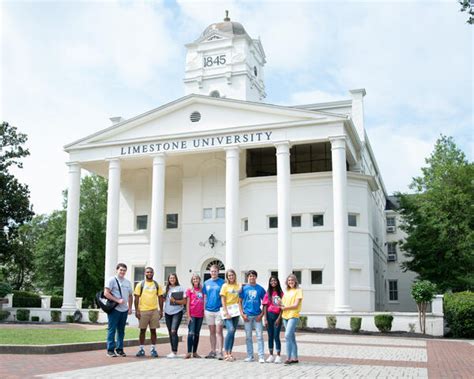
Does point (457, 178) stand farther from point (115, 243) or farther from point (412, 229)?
point (115, 243)

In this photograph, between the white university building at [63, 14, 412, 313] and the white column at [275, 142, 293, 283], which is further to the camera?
the white university building at [63, 14, 412, 313]

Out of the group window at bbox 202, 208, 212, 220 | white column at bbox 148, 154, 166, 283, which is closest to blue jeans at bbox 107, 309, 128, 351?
white column at bbox 148, 154, 166, 283

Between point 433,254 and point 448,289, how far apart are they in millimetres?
2353

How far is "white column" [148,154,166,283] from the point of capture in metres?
32.9

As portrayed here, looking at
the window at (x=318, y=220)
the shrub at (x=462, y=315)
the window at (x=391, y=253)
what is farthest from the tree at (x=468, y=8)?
the window at (x=391, y=253)

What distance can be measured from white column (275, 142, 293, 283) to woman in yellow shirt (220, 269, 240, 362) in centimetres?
1709

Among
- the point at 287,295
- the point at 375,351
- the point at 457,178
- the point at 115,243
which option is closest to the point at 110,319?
the point at 287,295

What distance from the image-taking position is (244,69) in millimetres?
52375

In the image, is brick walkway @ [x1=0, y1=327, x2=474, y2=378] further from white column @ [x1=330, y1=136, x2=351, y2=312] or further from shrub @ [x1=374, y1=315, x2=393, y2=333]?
white column @ [x1=330, y1=136, x2=351, y2=312]

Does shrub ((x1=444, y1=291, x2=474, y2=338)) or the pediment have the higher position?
the pediment

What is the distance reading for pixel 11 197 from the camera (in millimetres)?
40250

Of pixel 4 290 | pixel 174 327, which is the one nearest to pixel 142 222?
pixel 4 290

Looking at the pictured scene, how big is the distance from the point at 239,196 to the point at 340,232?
26.3 feet

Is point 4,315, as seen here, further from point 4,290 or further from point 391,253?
point 391,253
